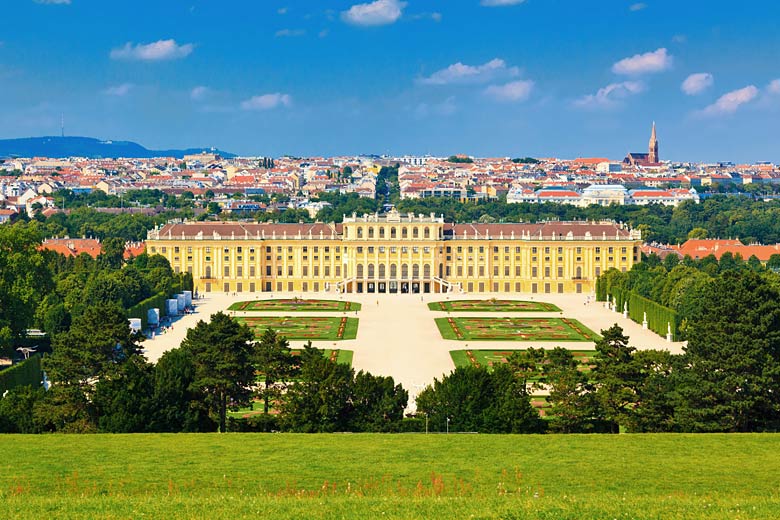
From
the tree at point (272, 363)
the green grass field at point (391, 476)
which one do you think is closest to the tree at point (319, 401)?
the tree at point (272, 363)

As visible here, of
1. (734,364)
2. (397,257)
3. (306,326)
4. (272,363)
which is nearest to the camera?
(734,364)

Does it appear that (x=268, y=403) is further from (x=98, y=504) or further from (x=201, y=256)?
(x=201, y=256)

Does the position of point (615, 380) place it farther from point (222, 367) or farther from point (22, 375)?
point (22, 375)

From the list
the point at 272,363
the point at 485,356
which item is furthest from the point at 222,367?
the point at 485,356

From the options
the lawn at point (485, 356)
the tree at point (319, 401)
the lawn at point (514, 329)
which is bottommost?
the lawn at point (514, 329)

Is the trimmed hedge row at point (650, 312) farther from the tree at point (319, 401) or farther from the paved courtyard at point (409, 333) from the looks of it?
the tree at point (319, 401)
